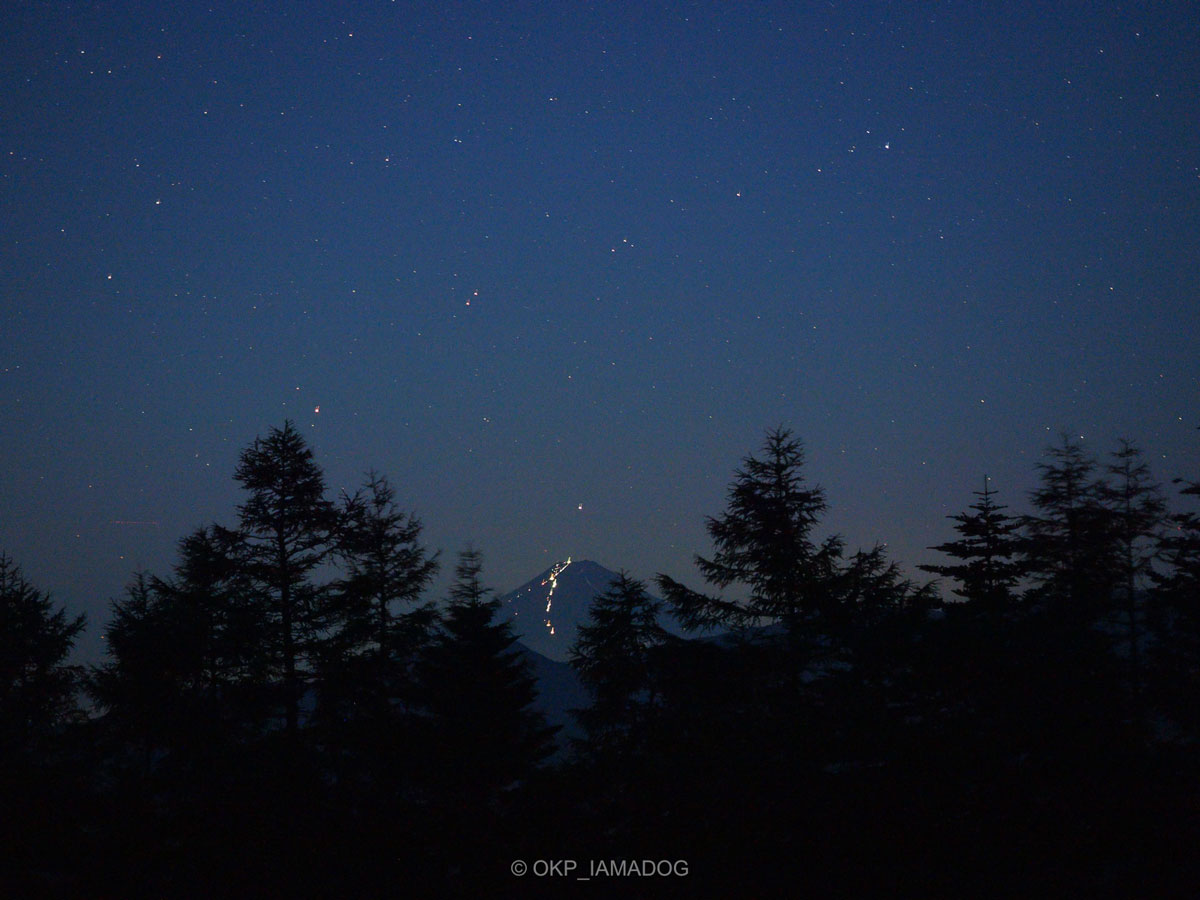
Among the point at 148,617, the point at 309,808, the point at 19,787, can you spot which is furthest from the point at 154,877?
the point at 148,617

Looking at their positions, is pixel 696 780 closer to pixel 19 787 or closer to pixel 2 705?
pixel 19 787

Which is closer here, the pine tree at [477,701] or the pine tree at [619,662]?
the pine tree at [477,701]

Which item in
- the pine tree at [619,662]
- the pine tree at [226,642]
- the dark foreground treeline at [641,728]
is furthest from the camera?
the pine tree at [619,662]

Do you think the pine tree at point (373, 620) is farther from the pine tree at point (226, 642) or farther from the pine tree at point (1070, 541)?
the pine tree at point (1070, 541)

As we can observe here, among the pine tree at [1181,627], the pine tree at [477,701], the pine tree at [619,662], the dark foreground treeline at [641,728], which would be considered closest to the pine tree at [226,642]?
the dark foreground treeline at [641,728]

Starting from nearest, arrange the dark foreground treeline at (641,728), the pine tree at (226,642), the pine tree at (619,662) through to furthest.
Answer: the dark foreground treeline at (641,728), the pine tree at (226,642), the pine tree at (619,662)

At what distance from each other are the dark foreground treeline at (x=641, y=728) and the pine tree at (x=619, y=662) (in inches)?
5.3

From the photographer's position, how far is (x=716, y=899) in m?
12.7

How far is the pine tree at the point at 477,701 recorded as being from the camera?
2680 cm

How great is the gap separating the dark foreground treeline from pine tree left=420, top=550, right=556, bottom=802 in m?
0.12

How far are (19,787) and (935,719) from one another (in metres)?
24.4

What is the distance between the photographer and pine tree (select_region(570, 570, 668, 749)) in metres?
30.9

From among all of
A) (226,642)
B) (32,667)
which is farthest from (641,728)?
(32,667)

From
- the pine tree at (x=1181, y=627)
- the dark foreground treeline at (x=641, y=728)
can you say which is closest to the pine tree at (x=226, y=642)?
the dark foreground treeline at (x=641, y=728)
